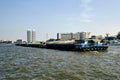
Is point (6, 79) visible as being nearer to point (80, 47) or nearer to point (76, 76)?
point (76, 76)

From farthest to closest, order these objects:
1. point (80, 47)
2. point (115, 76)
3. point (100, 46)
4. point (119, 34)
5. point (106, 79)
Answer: point (119, 34) → point (100, 46) → point (80, 47) → point (115, 76) → point (106, 79)

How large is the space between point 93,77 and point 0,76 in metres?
9.33

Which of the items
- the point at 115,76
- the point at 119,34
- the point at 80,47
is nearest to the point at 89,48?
the point at 80,47

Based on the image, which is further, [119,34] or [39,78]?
[119,34]

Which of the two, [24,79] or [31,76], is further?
[31,76]

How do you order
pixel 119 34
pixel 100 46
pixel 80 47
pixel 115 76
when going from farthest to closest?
1. pixel 119 34
2. pixel 100 46
3. pixel 80 47
4. pixel 115 76

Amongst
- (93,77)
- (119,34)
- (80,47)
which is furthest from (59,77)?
(119,34)

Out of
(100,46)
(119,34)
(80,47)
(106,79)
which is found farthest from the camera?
(119,34)

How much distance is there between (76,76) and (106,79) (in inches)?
121

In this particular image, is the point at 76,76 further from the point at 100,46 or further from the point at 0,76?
the point at 100,46

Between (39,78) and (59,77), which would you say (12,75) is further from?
(59,77)

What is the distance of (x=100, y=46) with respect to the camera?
7019 cm

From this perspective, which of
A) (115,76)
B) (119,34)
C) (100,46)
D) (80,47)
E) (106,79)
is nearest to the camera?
(106,79)

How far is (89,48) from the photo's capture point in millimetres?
66375
